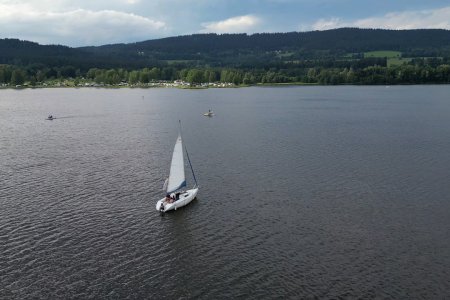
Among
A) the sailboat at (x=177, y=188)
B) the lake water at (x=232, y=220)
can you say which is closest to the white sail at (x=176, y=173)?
the sailboat at (x=177, y=188)

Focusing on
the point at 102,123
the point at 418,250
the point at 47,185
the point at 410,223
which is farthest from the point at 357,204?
the point at 102,123

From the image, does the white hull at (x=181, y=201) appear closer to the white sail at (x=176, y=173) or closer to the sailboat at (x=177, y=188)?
the sailboat at (x=177, y=188)

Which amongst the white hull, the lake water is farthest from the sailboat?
the lake water

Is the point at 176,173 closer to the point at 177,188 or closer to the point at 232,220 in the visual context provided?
the point at 177,188

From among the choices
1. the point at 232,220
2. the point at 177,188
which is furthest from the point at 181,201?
the point at 232,220

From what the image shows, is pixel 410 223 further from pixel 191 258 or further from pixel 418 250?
pixel 191 258

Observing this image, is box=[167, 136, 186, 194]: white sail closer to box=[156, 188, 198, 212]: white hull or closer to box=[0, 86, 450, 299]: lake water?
box=[156, 188, 198, 212]: white hull
